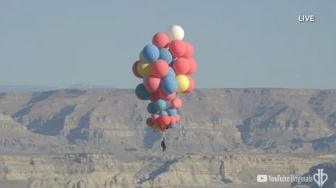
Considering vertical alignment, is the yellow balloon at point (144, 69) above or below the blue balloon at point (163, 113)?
above

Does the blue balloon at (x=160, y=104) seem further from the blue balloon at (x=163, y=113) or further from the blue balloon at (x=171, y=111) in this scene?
the blue balloon at (x=171, y=111)

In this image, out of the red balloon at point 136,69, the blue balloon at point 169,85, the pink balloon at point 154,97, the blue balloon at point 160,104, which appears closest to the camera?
the blue balloon at point 169,85

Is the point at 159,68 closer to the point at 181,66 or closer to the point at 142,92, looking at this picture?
the point at 181,66

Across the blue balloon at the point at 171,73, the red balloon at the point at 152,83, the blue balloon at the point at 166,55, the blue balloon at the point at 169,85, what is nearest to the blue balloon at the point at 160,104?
the red balloon at the point at 152,83

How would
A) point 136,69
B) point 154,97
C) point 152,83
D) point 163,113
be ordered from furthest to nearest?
point 163,113, point 154,97, point 136,69, point 152,83

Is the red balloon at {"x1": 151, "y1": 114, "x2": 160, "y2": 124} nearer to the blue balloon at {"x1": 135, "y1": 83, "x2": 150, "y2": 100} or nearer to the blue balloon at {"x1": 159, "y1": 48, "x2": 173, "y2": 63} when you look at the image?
the blue balloon at {"x1": 135, "y1": 83, "x2": 150, "y2": 100}

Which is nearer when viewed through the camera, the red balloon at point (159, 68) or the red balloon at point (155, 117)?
the red balloon at point (159, 68)

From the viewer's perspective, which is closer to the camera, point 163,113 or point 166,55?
point 166,55

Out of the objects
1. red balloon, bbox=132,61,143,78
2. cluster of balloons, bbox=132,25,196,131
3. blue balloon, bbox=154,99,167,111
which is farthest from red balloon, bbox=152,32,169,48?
blue balloon, bbox=154,99,167,111

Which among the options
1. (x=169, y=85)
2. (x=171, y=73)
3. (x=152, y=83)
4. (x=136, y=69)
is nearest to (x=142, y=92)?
(x=136, y=69)
